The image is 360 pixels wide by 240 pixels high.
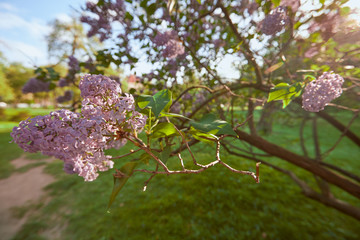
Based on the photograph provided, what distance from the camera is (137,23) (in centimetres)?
221

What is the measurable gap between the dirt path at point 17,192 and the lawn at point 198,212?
36cm

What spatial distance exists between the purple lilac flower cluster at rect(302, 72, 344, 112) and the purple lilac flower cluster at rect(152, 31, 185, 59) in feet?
4.82

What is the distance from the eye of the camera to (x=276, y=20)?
4.81 feet


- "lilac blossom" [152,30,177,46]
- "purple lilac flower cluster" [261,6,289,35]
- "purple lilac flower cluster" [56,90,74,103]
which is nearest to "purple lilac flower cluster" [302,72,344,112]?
"purple lilac flower cluster" [261,6,289,35]

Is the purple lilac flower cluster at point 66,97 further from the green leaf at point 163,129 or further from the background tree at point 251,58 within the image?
the green leaf at point 163,129

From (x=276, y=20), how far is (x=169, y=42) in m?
1.15

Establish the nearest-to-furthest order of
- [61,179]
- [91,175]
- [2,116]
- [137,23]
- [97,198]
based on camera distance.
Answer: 1. [91,175]
2. [137,23]
3. [97,198]
4. [61,179]
5. [2,116]

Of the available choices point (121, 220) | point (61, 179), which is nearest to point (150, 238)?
point (121, 220)

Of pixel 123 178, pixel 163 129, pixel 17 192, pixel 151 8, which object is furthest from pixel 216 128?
pixel 17 192

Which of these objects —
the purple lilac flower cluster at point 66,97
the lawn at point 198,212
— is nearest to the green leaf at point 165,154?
the lawn at point 198,212

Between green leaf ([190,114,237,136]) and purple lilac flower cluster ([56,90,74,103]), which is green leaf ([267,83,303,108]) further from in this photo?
purple lilac flower cluster ([56,90,74,103])

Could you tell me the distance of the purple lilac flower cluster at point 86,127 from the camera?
67cm

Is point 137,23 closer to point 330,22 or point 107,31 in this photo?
point 107,31

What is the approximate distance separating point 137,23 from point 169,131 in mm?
2068
